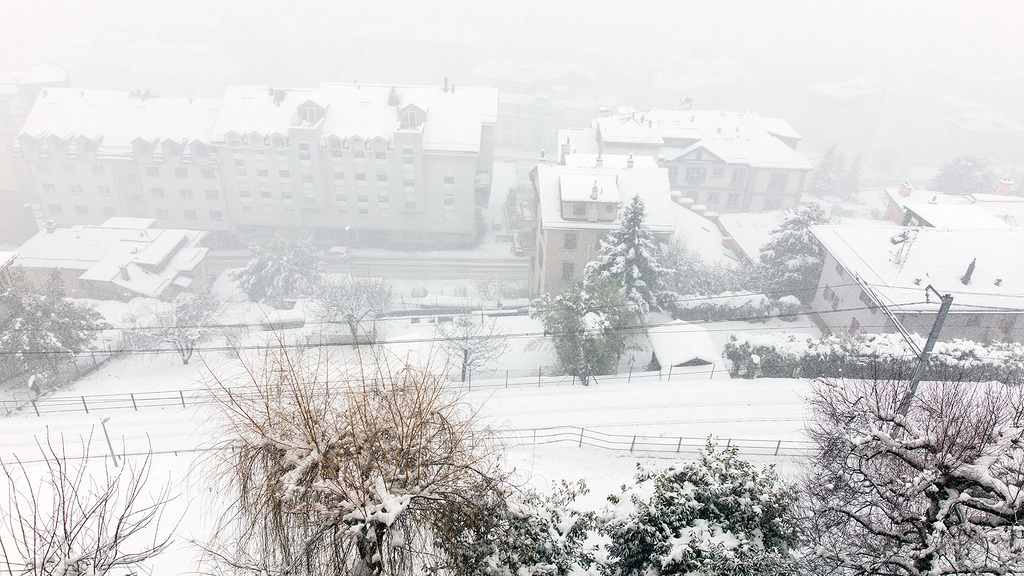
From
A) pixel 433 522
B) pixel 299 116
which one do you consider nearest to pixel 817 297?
pixel 433 522

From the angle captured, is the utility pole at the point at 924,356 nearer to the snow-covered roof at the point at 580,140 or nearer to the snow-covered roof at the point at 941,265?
the snow-covered roof at the point at 941,265

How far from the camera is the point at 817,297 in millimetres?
29516

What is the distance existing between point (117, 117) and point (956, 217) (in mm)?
60349

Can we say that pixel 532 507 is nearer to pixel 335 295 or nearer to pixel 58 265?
pixel 335 295

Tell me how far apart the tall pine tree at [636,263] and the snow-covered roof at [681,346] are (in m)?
2.75

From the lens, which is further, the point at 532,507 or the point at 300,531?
the point at 532,507

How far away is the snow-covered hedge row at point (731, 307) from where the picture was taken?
2817cm

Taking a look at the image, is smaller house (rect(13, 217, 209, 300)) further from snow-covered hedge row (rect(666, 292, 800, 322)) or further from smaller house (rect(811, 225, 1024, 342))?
smaller house (rect(811, 225, 1024, 342))

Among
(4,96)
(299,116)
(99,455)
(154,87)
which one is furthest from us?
(154,87)

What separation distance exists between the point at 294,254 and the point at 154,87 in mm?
86022

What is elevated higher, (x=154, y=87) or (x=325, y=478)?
(x=325, y=478)

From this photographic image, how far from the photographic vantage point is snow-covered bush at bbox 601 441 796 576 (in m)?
9.16

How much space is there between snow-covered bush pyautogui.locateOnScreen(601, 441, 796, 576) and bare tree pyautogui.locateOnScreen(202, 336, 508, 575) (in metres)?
2.48

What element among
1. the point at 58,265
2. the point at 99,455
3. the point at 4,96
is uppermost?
the point at 4,96
